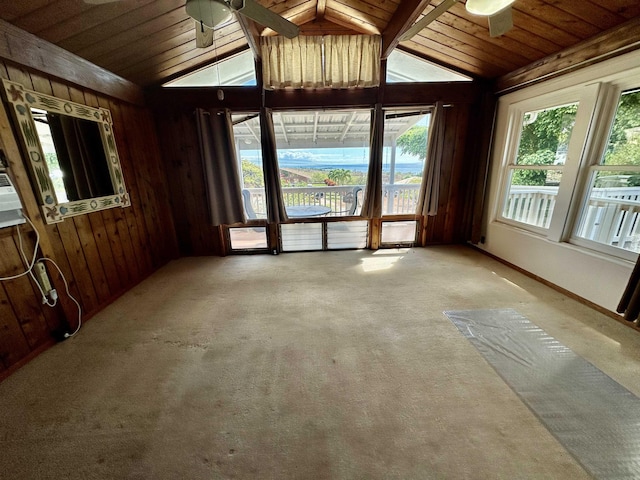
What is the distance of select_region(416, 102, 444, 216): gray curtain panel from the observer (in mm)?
3367

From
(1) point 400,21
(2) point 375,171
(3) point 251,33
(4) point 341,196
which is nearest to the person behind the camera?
(1) point 400,21

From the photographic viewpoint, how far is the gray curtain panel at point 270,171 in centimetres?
329

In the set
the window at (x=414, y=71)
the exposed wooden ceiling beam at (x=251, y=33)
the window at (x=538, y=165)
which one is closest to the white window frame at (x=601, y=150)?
the window at (x=538, y=165)

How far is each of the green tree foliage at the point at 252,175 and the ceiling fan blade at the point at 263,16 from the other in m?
2.07

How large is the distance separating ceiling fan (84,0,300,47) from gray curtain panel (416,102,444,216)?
2.35 meters

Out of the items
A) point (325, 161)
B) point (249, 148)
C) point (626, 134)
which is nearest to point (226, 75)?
point (249, 148)

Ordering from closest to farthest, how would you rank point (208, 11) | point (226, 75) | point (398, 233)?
point (208, 11) → point (226, 75) → point (398, 233)

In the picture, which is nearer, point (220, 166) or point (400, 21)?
point (400, 21)

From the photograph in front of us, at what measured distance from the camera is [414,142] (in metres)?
4.07

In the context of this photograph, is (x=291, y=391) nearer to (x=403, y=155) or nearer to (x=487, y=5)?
(x=487, y=5)

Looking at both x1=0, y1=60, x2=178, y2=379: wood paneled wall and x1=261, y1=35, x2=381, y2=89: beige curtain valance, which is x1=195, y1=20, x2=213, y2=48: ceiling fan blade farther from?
x1=261, y1=35, x2=381, y2=89: beige curtain valance

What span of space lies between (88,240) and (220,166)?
1621 mm

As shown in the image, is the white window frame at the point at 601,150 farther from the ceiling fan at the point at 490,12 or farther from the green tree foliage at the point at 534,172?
the ceiling fan at the point at 490,12

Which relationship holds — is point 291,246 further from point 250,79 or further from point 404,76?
point 404,76
